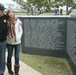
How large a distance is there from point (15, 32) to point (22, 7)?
8.36 m

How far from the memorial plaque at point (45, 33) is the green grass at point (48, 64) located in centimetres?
43

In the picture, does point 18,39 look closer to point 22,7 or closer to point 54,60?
point 54,60

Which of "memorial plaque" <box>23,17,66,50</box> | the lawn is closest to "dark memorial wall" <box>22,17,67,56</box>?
"memorial plaque" <box>23,17,66,50</box>

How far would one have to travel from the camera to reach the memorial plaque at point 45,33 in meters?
7.71

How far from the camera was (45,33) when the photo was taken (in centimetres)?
811

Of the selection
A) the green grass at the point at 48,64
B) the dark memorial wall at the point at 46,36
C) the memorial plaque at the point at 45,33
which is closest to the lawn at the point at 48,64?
the green grass at the point at 48,64

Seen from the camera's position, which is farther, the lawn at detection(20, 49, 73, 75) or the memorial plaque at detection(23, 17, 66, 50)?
the memorial plaque at detection(23, 17, 66, 50)

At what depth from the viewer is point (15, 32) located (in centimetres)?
533

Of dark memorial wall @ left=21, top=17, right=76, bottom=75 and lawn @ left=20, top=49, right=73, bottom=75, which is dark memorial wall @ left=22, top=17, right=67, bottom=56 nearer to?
dark memorial wall @ left=21, top=17, right=76, bottom=75

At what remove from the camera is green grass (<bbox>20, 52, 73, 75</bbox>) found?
A: 6.22m

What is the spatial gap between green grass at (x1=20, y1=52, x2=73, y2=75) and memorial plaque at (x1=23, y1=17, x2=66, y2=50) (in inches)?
16.9

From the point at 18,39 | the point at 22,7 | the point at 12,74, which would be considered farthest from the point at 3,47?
the point at 22,7

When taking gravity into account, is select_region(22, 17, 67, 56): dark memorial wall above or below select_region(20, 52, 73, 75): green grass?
above

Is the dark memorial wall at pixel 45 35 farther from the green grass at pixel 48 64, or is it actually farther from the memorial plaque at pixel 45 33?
the green grass at pixel 48 64
